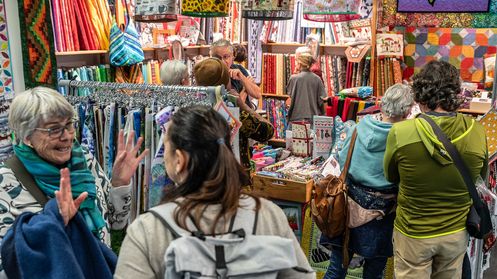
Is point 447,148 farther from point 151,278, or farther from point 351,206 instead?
point 151,278

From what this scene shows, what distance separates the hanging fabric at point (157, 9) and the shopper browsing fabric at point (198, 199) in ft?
6.35

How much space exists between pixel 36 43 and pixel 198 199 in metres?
2.28

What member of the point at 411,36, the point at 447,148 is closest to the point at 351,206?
the point at 447,148

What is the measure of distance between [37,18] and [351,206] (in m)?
2.21

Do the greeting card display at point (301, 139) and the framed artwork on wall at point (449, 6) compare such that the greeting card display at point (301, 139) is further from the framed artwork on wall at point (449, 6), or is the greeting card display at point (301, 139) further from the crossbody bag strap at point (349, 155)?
the framed artwork on wall at point (449, 6)

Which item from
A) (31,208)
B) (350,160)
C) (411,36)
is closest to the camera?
(31,208)

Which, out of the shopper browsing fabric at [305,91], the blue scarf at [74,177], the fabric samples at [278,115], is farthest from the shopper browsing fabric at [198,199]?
the fabric samples at [278,115]

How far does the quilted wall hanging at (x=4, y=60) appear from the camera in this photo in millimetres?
3266

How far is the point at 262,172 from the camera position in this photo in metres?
4.43

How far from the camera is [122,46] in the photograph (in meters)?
5.50

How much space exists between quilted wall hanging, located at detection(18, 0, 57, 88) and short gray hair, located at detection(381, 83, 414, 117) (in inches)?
81.1

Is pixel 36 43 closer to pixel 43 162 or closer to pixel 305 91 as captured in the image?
pixel 43 162

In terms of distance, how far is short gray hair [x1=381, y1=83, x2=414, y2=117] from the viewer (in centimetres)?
341

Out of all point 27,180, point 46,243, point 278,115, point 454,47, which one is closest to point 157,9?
point 27,180
